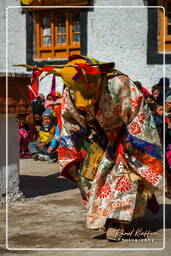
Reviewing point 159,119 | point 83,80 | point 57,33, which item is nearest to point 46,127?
point 159,119

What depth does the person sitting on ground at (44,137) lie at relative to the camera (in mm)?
11305

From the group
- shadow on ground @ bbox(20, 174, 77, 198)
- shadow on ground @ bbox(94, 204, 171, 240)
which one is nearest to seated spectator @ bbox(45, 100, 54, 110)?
shadow on ground @ bbox(20, 174, 77, 198)

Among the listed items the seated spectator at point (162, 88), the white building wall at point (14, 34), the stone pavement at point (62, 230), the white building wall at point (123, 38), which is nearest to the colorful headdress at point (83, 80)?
the stone pavement at point (62, 230)

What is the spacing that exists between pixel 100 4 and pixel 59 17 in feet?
4.43

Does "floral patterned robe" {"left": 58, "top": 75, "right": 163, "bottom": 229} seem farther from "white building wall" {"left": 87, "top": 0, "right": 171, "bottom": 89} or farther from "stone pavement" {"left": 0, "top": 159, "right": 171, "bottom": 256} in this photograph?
"white building wall" {"left": 87, "top": 0, "right": 171, "bottom": 89}

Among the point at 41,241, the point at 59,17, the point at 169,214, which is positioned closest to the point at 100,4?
the point at 59,17

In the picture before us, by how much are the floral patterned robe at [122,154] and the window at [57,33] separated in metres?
9.59

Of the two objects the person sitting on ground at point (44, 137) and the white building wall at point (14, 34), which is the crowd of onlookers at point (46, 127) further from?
the white building wall at point (14, 34)

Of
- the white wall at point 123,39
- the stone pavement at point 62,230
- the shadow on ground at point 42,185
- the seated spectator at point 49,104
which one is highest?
the white wall at point 123,39

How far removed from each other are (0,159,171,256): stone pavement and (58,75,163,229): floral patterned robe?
0.22m

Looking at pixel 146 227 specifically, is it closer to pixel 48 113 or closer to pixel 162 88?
pixel 48 113

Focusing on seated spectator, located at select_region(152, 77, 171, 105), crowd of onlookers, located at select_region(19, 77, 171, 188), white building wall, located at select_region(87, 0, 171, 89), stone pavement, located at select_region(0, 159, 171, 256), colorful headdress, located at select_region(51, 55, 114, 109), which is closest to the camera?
stone pavement, located at select_region(0, 159, 171, 256)

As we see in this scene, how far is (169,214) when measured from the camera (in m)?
6.18

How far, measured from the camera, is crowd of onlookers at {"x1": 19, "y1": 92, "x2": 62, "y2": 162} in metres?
11.2
